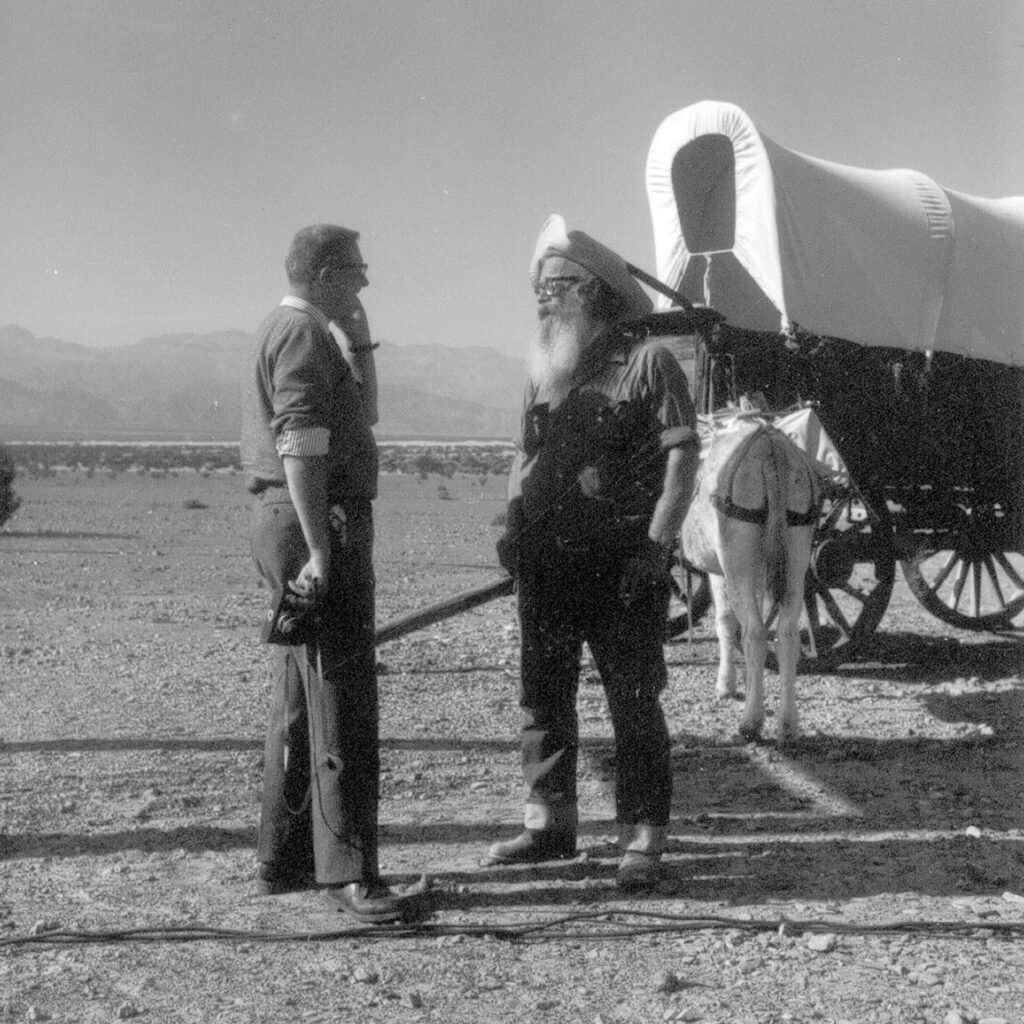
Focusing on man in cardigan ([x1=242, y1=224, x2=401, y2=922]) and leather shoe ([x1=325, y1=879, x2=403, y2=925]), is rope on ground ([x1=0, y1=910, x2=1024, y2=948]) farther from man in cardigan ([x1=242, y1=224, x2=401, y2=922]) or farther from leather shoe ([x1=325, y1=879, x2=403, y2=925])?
man in cardigan ([x1=242, y1=224, x2=401, y2=922])

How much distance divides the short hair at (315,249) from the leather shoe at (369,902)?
1.73 m

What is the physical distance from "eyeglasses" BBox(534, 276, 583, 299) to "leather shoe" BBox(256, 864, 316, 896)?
197 centimetres

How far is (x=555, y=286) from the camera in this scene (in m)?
4.81

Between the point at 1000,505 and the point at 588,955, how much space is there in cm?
726

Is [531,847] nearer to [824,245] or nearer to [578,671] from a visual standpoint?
[578,671]

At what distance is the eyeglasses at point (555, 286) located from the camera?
479 cm

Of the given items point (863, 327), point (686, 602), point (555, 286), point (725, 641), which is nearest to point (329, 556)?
point (555, 286)

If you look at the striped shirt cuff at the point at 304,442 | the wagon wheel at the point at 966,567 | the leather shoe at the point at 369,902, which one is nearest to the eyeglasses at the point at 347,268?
the striped shirt cuff at the point at 304,442

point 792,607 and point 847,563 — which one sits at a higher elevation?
point 847,563

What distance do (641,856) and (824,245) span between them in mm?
5251

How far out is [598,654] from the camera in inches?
189

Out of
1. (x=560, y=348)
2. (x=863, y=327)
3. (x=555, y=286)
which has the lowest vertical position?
(x=560, y=348)

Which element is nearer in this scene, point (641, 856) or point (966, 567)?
point (641, 856)

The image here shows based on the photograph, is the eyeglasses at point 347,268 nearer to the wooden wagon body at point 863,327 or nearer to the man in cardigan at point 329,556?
Answer: the man in cardigan at point 329,556
